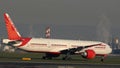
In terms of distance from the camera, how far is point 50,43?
82812 millimetres

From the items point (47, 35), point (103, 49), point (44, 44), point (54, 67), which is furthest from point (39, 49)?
point (47, 35)

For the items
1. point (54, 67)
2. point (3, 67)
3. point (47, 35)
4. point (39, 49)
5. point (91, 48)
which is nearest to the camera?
point (3, 67)

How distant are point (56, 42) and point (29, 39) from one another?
5883mm

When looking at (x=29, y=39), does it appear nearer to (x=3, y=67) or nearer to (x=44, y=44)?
(x=44, y=44)

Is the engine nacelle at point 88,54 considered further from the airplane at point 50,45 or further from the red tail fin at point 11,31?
the red tail fin at point 11,31

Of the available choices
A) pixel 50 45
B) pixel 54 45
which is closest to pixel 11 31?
pixel 50 45

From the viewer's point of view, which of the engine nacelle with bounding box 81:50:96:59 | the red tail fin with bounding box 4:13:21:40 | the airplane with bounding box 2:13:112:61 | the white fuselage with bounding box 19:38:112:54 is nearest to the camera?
the airplane with bounding box 2:13:112:61

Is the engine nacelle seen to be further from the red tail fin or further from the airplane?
the red tail fin

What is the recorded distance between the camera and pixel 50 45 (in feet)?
270

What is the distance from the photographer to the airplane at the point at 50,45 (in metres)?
80.5

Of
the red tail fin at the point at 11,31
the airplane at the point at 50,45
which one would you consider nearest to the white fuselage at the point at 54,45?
the airplane at the point at 50,45

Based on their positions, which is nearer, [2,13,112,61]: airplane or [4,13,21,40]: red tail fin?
[2,13,112,61]: airplane

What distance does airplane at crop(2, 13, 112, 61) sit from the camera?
80500 mm

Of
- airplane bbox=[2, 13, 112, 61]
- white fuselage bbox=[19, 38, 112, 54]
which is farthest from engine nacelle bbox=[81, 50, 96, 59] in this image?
white fuselage bbox=[19, 38, 112, 54]
